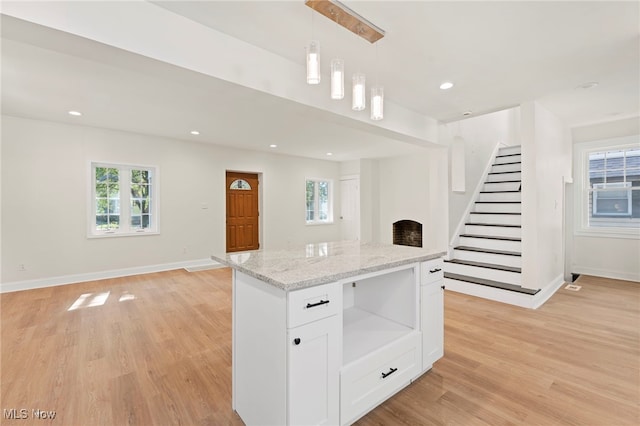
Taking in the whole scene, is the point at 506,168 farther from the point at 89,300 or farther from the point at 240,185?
Result: the point at 89,300

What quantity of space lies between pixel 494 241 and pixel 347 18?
4.10 meters

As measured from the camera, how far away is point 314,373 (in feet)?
4.68

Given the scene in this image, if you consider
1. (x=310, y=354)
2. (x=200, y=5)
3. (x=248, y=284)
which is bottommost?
(x=310, y=354)

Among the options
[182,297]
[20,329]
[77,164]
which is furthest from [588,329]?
[77,164]

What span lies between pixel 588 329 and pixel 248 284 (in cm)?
352

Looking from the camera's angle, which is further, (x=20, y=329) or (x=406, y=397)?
(x=20, y=329)

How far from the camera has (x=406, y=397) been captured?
6.23 feet

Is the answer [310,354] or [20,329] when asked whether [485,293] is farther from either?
[20,329]

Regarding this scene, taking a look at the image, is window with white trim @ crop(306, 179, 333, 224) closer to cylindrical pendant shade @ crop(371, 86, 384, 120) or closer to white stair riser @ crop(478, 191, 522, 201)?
white stair riser @ crop(478, 191, 522, 201)

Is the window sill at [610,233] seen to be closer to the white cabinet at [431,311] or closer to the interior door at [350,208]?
the interior door at [350,208]

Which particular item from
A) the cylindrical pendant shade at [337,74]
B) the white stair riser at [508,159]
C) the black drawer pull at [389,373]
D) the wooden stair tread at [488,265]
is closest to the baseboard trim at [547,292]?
the wooden stair tread at [488,265]

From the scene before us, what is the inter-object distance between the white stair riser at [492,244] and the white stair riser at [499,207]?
780mm

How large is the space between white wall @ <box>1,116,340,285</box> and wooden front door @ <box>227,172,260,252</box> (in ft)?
0.86

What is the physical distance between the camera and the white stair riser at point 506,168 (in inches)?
222
